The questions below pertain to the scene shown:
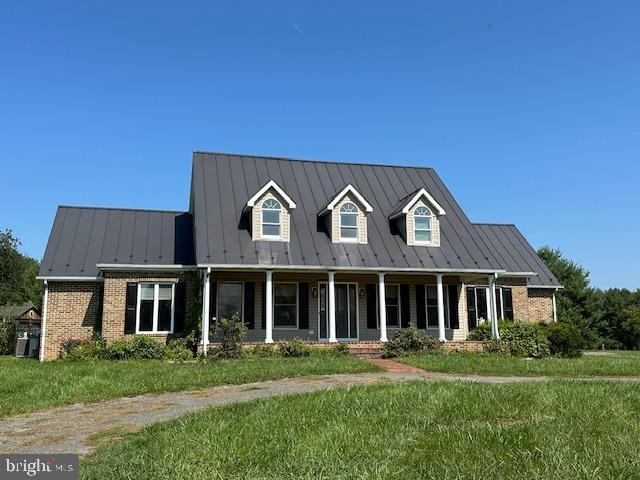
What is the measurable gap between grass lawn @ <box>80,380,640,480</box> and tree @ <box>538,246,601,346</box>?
1343 inches

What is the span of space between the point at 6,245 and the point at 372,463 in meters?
69.3

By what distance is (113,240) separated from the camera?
2209cm

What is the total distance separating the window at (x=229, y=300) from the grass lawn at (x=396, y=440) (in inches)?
489

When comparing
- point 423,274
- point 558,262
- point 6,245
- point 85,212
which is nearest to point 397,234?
point 423,274

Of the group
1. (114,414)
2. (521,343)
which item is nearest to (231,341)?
(114,414)

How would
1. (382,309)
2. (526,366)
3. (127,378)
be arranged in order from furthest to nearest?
(382,309) < (526,366) < (127,378)

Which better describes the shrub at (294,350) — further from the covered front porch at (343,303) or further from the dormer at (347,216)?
the dormer at (347,216)

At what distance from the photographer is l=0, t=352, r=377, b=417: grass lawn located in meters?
10.3

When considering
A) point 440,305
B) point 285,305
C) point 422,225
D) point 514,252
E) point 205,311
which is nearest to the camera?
point 205,311

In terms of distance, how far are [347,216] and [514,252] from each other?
981cm

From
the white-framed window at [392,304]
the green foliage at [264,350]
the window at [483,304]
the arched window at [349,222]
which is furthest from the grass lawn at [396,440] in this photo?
the window at [483,304]

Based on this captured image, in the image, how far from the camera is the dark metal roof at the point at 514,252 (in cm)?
2552

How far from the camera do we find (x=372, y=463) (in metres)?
5.19

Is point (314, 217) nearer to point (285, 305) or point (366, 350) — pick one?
point (285, 305)
